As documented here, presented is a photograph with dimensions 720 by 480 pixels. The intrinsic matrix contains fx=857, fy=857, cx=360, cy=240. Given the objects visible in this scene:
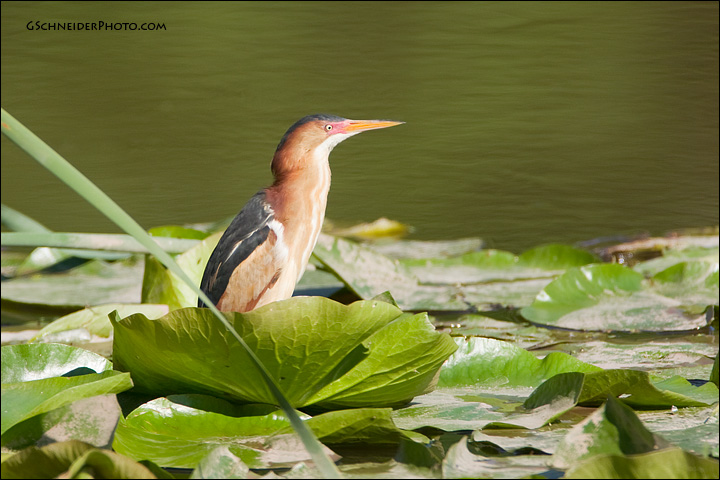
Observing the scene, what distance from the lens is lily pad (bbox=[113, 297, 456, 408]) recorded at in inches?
69.4

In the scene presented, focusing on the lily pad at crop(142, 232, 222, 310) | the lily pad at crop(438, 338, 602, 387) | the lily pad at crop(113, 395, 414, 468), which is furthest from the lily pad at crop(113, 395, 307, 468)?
the lily pad at crop(142, 232, 222, 310)

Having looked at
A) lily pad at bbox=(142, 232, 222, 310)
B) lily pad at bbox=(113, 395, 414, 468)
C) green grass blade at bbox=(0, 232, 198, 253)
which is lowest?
lily pad at bbox=(113, 395, 414, 468)

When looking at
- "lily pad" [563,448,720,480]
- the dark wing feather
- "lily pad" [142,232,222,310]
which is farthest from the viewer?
"lily pad" [142,232,222,310]

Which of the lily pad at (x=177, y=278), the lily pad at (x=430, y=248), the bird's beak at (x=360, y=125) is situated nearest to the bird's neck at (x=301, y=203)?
the bird's beak at (x=360, y=125)

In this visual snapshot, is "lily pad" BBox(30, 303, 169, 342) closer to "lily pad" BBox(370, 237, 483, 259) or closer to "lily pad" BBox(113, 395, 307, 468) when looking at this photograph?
"lily pad" BBox(113, 395, 307, 468)

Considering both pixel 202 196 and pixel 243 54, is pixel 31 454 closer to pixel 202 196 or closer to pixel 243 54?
pixel 202 196

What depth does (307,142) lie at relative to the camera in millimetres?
2631

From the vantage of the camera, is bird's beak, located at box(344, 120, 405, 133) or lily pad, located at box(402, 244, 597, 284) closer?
bird's beak, located at box(344, 120, 405, 133)

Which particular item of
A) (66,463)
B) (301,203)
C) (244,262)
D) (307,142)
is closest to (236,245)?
(244,262)

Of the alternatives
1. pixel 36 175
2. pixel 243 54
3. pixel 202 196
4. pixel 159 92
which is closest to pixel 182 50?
pixel 243 54

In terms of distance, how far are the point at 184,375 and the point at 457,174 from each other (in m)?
3.74

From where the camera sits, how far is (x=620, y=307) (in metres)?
2.94

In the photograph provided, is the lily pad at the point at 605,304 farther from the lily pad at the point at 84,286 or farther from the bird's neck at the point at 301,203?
the lily pad at the point at 84,286

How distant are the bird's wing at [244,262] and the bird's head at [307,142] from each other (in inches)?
5.8
